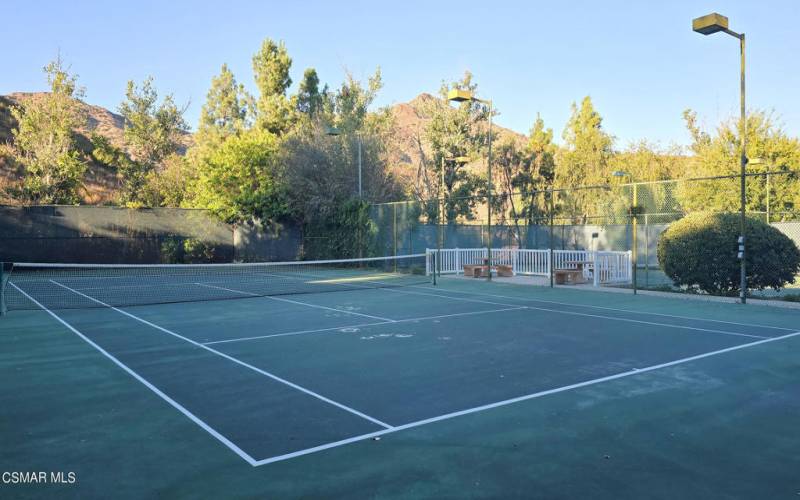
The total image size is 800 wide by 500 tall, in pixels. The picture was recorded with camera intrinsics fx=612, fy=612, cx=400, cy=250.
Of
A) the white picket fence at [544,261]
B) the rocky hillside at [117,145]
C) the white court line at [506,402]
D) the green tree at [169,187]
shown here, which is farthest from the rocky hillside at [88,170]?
the white court line at [506,402]

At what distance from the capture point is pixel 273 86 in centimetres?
4134

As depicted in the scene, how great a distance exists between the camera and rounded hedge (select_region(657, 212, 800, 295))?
45.5 feet

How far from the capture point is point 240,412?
552 cm

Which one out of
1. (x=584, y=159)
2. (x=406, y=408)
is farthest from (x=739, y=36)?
(x=584, y=159)

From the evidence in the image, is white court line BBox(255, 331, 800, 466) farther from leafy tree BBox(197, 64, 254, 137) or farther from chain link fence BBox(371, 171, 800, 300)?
leafy tree BBox(197, 64, 254, 137)

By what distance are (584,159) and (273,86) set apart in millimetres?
21327

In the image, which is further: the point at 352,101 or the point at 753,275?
the point at 352,101

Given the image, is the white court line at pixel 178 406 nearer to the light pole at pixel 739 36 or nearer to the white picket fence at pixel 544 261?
the white picket fence at pixel 544 261

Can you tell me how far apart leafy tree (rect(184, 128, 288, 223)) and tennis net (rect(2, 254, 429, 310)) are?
3.41 meters

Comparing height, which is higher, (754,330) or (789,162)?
(789,162)

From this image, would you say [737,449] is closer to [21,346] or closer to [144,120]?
[21,346]

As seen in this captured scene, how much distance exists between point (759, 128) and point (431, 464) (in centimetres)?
3081

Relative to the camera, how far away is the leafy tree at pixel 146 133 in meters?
41.6

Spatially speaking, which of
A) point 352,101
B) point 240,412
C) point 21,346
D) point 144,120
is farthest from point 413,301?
point 144,120
